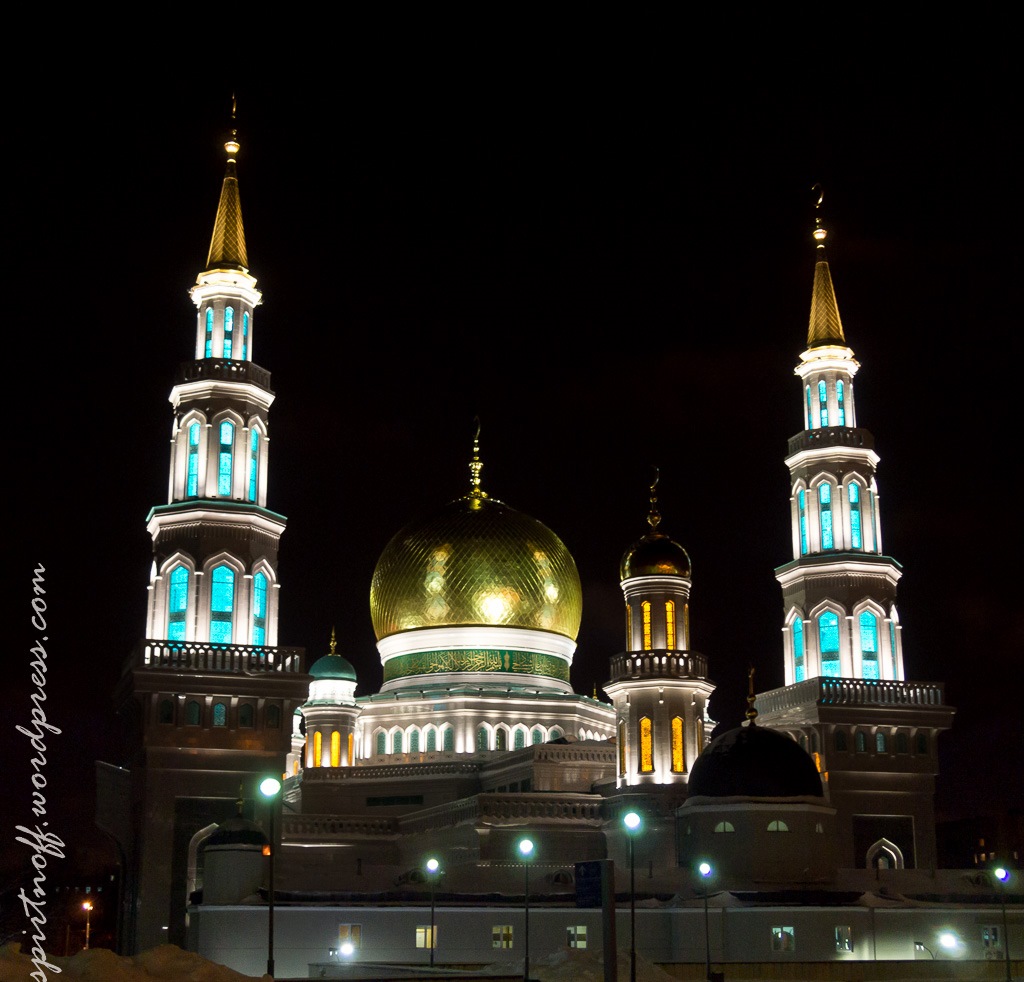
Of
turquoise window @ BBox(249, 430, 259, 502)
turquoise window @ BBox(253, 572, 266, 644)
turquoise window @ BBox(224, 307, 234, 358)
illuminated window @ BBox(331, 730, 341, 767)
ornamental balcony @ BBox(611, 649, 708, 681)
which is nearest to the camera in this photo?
turquoise window @ BBox(253, 572, 266, 644)

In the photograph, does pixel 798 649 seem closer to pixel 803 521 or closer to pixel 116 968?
pixel 803 521

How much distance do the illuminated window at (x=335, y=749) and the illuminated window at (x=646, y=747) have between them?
14382mm

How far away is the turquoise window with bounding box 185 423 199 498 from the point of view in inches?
1911

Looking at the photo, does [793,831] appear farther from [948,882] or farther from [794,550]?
[794,550]

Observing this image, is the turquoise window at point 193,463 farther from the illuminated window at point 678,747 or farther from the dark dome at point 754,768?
the dark dome at point 754,768

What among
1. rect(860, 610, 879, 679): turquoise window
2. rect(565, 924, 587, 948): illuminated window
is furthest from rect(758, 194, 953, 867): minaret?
rect(565, 924, 587, 948): illuminated window

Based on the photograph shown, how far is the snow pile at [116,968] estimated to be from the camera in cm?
1991

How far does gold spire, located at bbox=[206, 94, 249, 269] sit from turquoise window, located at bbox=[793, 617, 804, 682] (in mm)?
21356

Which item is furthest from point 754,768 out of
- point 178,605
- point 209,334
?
point 209,334

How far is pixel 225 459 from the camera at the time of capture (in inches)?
1930

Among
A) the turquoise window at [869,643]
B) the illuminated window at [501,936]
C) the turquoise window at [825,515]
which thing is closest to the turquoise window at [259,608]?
the illuminated window at [501,936]

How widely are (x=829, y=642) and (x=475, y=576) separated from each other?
46.9 ft

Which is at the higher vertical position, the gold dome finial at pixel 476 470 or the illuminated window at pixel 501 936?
the gold dome finial at pixel 476 470

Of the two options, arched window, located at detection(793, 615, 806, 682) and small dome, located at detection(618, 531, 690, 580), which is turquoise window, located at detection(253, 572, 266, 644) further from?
arched window, located at detection(793, 615, 806, 682)
